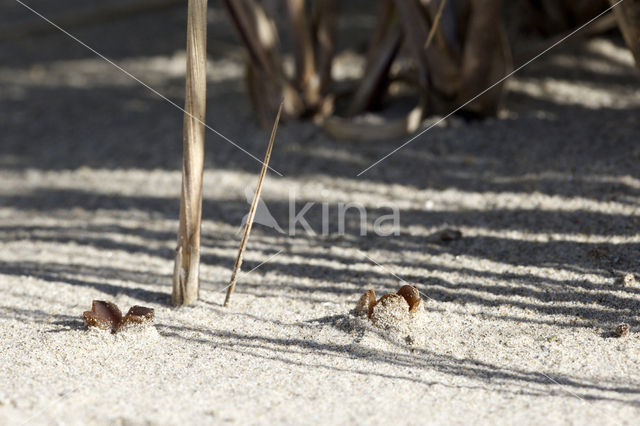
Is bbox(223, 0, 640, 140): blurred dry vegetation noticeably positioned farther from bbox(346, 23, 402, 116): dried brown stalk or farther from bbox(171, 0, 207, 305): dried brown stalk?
bbox(171, 0, 207, 305): dried brown stalk

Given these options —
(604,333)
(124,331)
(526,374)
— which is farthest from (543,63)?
(124,331)

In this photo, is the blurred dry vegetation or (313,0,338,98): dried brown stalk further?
(313,0,338,98): dried brown stalk

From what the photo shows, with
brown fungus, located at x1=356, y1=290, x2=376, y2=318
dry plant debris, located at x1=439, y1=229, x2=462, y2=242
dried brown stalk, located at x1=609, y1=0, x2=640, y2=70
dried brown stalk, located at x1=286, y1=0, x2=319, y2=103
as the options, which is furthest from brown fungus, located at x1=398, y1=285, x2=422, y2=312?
dried brown stalk, located at x1=286, y1=0, x2=319, y2=103

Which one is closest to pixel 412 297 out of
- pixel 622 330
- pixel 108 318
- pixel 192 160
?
pixel 622 330

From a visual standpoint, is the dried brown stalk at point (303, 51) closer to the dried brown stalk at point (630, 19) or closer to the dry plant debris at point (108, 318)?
the dried brown stalk at point (630, 19)

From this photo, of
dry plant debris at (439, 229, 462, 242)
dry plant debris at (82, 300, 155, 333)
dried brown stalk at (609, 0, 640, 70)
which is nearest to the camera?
dry plant debris at (82, 300, 155, 333)

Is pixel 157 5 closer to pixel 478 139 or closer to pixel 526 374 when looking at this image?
pixel 478 139

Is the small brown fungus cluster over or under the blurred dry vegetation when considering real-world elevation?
under
